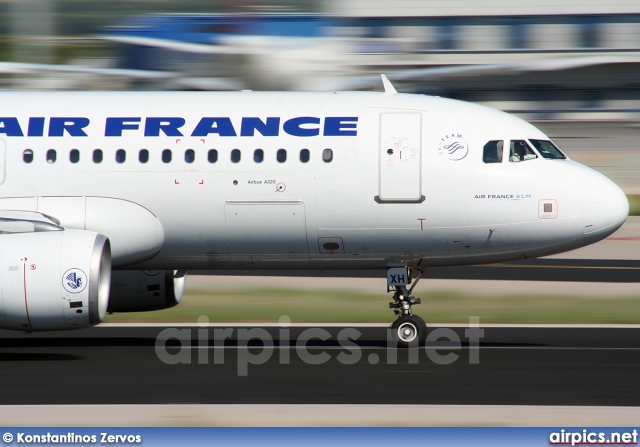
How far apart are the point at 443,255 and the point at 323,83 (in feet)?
179

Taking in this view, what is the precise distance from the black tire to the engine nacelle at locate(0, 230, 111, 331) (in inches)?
169

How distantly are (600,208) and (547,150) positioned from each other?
116cm

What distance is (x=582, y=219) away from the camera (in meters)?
13.7

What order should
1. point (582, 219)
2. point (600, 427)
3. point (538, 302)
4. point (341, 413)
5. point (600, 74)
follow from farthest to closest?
1. point (600, 74)
2. point (538, 302)
3. point (582, 219)
4. point (341, 413)
5. point (600, 427)

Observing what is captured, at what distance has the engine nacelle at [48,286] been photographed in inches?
497

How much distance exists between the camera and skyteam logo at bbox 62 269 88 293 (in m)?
12.6

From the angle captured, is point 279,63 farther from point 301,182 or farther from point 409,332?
point 409,332

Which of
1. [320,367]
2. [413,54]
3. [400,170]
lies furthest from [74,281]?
[413,54]

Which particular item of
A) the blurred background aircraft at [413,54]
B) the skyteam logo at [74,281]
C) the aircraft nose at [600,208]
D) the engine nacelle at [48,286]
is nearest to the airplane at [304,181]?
the aircraft nose at [600,208]

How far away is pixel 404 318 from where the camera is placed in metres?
14.5

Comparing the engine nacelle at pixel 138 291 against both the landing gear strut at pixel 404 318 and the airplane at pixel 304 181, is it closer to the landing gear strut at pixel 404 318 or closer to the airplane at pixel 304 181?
the airplane at pixel 304 181

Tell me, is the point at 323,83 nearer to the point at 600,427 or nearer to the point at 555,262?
the point at 555,262

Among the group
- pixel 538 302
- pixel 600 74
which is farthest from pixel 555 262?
pixel 600 74

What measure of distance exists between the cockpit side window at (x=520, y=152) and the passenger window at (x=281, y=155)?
3153 mm
